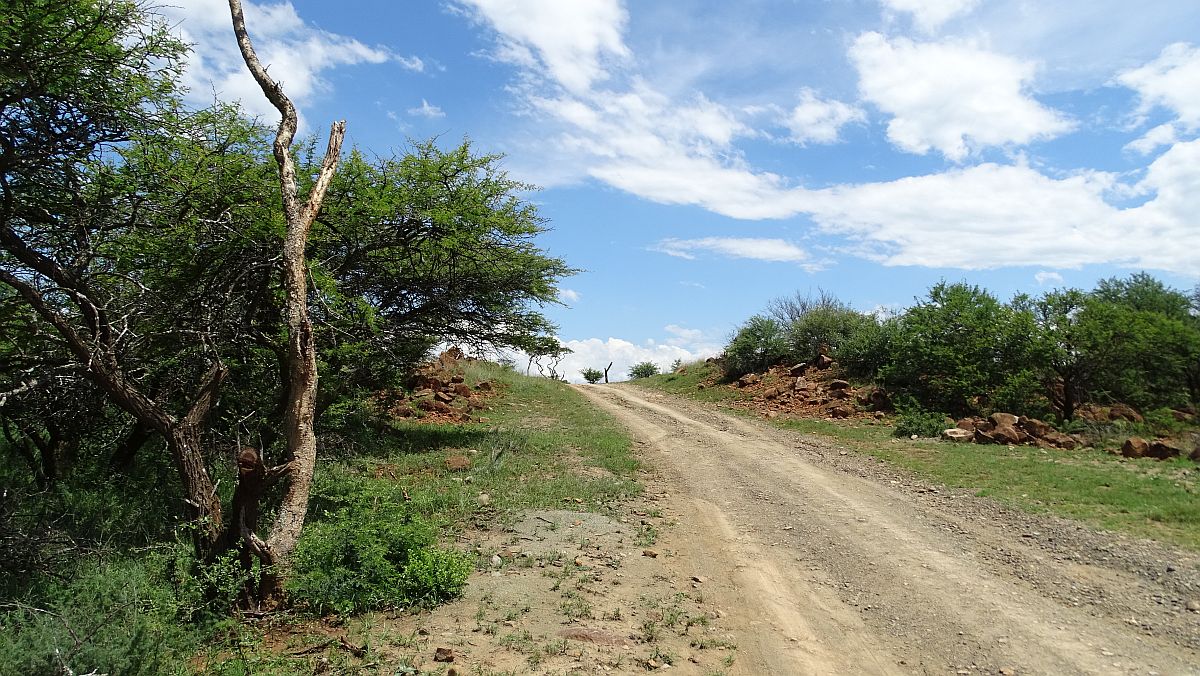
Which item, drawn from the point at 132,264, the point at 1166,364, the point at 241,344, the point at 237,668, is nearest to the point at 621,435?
the point at 241,344

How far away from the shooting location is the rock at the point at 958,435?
15.0 meters

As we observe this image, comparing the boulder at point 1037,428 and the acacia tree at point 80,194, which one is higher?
the acacia tree at point 80,194

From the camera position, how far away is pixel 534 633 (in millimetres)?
5262

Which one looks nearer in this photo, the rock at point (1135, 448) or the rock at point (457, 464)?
the rock at point (457, 464)

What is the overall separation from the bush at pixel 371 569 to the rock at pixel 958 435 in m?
12.9

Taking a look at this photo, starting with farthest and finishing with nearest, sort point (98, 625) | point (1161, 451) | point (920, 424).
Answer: point (920, 424)
point (1161, 451)
point (98, 625)

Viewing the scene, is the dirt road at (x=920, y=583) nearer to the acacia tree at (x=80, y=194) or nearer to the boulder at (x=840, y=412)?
the acacia tree at (x=80, y=194)

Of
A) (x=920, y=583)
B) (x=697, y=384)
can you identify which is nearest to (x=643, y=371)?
(x=697, y=384)

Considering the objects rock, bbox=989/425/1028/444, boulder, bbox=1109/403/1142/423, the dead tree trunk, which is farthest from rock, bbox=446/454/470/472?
boulder, bbox=1109/403/1142/423

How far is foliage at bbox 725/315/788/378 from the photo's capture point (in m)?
26.7

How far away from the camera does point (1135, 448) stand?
1314cm

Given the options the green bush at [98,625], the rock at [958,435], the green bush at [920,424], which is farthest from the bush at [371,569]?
the green bush at [920,424]

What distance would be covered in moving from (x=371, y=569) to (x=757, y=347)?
23082 mm

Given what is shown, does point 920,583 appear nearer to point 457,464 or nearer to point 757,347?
point 457,464
